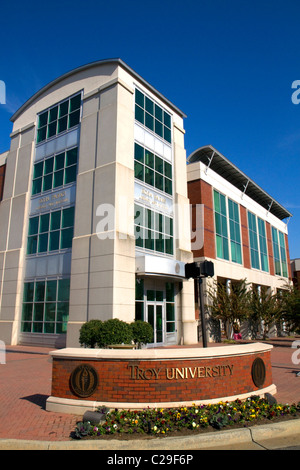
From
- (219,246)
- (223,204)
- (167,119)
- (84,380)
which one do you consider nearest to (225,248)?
(219,246)

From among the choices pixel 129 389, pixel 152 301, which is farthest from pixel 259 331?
pixel 129 389

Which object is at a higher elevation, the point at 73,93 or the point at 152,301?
the point at 73,93

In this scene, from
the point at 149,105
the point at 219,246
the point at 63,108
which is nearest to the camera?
the point at 149,105

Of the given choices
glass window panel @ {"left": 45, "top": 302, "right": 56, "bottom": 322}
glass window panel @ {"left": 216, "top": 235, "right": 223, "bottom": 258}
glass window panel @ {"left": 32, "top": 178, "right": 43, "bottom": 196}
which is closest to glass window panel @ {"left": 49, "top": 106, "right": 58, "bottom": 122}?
glass window panel @ {"left": 32, "top": 178, "right": 43, "bottom": 196}

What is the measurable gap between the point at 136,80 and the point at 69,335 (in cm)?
1601

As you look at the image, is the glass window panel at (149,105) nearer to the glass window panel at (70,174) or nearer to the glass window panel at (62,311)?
the glass window panel at (70,174)

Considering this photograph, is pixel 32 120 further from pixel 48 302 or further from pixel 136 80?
pixel 48 302

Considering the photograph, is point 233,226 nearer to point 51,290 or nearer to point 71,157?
point 71,157

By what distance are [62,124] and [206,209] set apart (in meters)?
12.1

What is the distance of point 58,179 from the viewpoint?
22188 mm

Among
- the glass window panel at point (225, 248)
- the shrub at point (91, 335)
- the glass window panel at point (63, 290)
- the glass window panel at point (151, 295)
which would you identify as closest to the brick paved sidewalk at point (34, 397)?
the shrub at point (91, 335)

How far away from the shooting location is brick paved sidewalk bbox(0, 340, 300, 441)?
5.86 meters

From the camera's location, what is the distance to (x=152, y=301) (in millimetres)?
20172
